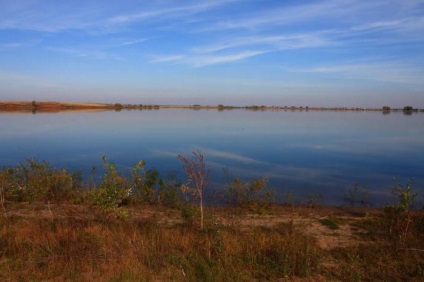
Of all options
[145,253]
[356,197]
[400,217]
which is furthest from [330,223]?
[356,197]

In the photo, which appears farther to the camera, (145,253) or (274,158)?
(274,158)

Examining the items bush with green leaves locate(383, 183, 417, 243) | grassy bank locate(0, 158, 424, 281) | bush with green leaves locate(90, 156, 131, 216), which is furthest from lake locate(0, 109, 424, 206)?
bush with green leaves locate(90, 156, 131, 216)

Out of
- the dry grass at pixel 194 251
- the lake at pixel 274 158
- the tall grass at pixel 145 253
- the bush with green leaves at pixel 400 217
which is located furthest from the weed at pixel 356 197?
the tall grass at pixel 145 253

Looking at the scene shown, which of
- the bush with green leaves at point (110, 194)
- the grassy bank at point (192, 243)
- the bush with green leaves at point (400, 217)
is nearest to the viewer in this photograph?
the grassy bank at point (192, 243)

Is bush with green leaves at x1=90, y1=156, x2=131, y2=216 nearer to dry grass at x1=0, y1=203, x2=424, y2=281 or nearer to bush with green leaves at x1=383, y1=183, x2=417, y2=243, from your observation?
dry grass at x1=0, y1=203, x2=424, y2=281

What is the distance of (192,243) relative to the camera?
677cm

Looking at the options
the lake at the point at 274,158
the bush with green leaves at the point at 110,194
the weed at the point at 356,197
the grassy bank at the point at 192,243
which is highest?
the bush with green leaves at the point at 110,194

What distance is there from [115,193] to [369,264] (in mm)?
5213

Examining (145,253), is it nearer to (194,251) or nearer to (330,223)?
(194,251)

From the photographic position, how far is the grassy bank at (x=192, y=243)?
18.2 ft

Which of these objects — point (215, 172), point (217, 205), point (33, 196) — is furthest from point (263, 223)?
point (215, 172)

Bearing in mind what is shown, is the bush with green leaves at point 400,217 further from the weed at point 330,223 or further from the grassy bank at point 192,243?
the weed at point 330,223

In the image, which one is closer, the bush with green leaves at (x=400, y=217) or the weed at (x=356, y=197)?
the bush with green leaves at (x=400, y=217)

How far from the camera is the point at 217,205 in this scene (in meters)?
11.4
